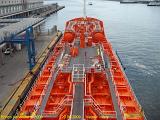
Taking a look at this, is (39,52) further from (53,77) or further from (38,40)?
(53,77)

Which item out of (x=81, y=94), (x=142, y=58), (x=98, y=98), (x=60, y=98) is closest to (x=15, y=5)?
(x=142, y=58)

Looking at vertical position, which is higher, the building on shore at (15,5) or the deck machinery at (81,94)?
the building on shore at (15,5)

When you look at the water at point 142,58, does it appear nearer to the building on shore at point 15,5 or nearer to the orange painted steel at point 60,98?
the orange painted steel at point 60,98

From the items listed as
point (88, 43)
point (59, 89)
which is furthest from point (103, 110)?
point (88, 43)

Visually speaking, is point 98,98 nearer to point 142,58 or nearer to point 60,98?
point 60,98

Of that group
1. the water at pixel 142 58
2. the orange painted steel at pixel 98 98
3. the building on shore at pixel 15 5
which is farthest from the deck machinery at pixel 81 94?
the building on shore at pixel 15 5

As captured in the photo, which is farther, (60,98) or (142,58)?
(142,58)
